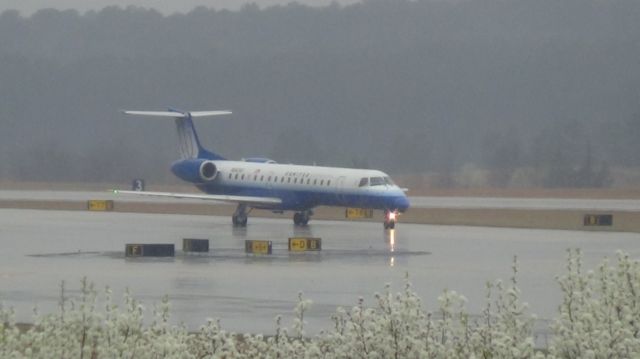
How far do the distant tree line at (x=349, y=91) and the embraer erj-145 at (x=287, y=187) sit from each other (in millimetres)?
49966

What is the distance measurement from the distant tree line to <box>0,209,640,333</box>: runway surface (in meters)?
60.3

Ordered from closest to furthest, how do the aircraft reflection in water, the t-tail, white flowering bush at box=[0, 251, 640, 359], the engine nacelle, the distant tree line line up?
white flowering bush at box=[0, 251, 640, 359], the aircraft reflection in water, the engine nacelle, the t-tail, the distant tree line

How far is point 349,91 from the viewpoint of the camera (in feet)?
374

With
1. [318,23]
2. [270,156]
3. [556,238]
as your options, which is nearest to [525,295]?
[556,238]

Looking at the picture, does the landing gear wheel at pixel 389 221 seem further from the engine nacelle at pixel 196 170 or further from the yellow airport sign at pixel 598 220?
the engine nacelle at pixel 196 170

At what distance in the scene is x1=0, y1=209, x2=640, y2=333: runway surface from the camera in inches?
764

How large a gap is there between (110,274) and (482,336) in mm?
14902

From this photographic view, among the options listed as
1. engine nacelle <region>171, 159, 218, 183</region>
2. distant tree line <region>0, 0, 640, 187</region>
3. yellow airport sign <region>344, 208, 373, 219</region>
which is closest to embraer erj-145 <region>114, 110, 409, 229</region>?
engine nacelle <region>171, 159, 218, 183</region>

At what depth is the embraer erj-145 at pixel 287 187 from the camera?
142ft

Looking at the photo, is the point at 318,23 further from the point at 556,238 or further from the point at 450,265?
the point at 450,265

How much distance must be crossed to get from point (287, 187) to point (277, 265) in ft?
64.1

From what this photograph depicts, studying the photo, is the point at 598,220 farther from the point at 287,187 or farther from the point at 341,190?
the point at 287,187

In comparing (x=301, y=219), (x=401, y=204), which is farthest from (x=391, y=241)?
(x=301, y=219)

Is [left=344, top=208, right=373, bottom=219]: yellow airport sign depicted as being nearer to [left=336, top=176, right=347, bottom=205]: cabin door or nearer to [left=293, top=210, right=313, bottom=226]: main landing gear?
[left=293, top=210, right=313, bottom=226]: main landing gear
